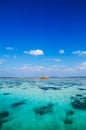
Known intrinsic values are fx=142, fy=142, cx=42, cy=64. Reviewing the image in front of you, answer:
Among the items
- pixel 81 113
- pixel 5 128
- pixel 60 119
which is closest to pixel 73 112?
pixel 81 113

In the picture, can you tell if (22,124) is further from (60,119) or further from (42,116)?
(60,119)

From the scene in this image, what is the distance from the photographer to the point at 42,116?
12.7 metres

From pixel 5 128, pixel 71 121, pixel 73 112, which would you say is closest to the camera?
pixel 5 128

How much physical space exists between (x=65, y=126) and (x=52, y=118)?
214 cm

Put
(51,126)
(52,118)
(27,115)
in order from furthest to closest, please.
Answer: (27,115)
(52,118)
(51,126)

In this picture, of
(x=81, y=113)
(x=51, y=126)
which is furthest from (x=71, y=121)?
(x=81, y=113)

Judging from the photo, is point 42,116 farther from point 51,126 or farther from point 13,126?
point 13,126

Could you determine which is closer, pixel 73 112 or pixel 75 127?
pixel 75 127

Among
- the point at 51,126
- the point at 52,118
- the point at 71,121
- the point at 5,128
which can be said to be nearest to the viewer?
the point at 5,128

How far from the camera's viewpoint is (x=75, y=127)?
1023cm

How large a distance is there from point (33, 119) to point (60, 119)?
2296mm

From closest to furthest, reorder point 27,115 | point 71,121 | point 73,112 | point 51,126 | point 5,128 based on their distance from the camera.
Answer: point 5,128
point 51,126
point 71,121
point 27,115
point 73,112

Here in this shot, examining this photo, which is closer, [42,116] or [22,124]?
[22,124]

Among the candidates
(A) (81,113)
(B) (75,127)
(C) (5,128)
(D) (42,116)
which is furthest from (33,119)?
(A) (81,113)
